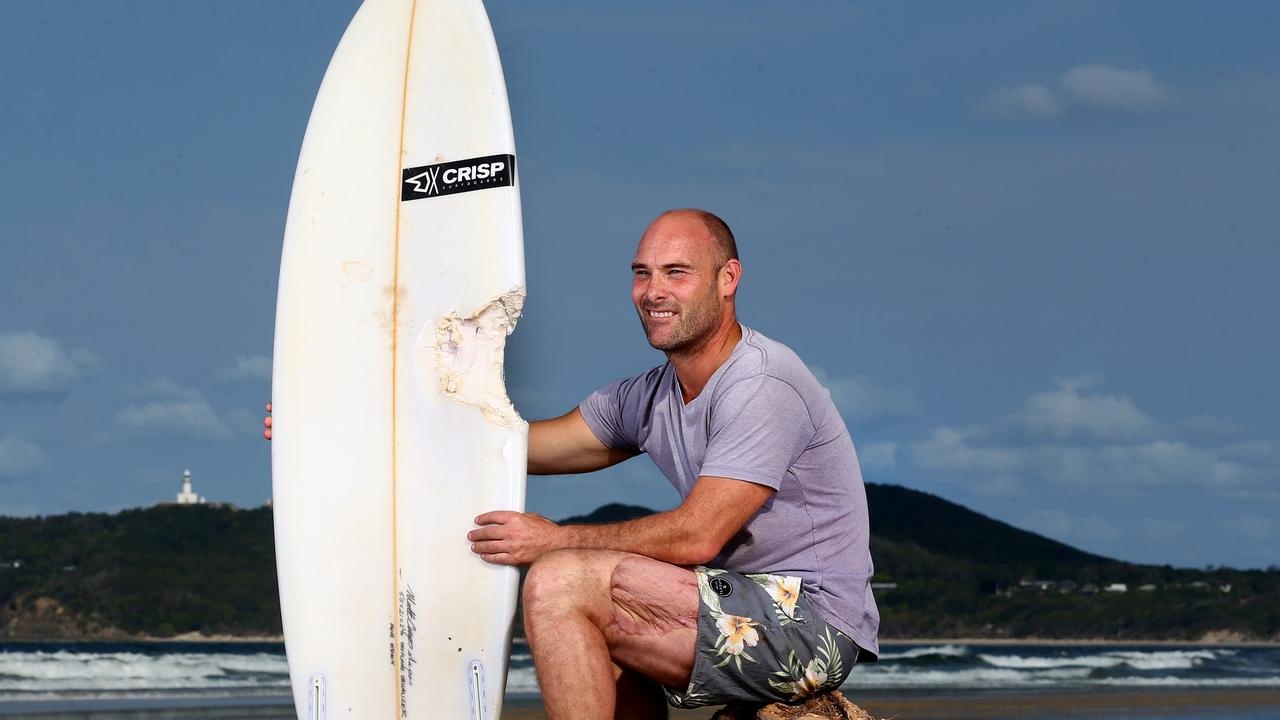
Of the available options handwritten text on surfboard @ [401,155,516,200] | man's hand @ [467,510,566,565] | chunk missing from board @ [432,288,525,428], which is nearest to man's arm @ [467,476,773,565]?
man's hand @ [467,510,566,565]

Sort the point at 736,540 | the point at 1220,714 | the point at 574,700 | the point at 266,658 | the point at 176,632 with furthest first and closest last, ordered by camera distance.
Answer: the point at 176,632
the point at 266,658
the point at 1220,714
the point at 736,540
the point at 574,700

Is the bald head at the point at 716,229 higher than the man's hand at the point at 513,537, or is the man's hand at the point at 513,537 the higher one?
the bald head at the point at 716,229

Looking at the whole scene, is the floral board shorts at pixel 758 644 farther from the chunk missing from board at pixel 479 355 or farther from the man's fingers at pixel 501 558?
the chunk missing from board at pixel 479 355

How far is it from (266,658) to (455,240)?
1292 centimetres

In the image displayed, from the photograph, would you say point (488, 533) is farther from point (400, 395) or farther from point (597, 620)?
point (597, 620)

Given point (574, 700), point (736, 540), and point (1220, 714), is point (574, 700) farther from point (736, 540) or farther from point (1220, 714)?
point (1220, 714)

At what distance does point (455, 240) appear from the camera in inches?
150

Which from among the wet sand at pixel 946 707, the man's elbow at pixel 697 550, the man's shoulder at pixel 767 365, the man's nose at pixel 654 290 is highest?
the man's nose at pixel 654 290

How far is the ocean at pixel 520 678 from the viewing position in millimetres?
11750

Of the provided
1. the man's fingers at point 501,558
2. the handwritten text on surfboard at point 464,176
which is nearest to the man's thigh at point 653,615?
the man's fingers at point 501,558

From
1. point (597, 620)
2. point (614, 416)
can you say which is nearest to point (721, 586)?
point (597, 620)

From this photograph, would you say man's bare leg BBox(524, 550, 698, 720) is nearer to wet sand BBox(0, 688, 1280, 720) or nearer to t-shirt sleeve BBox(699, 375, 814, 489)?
t-shirt sleeve BBox(699, 375, 814, 489)

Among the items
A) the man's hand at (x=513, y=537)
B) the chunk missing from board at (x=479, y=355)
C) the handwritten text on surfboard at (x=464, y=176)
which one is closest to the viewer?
the man's hand at (x=513, y=537)

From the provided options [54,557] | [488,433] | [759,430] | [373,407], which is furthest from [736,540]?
[54,557]
